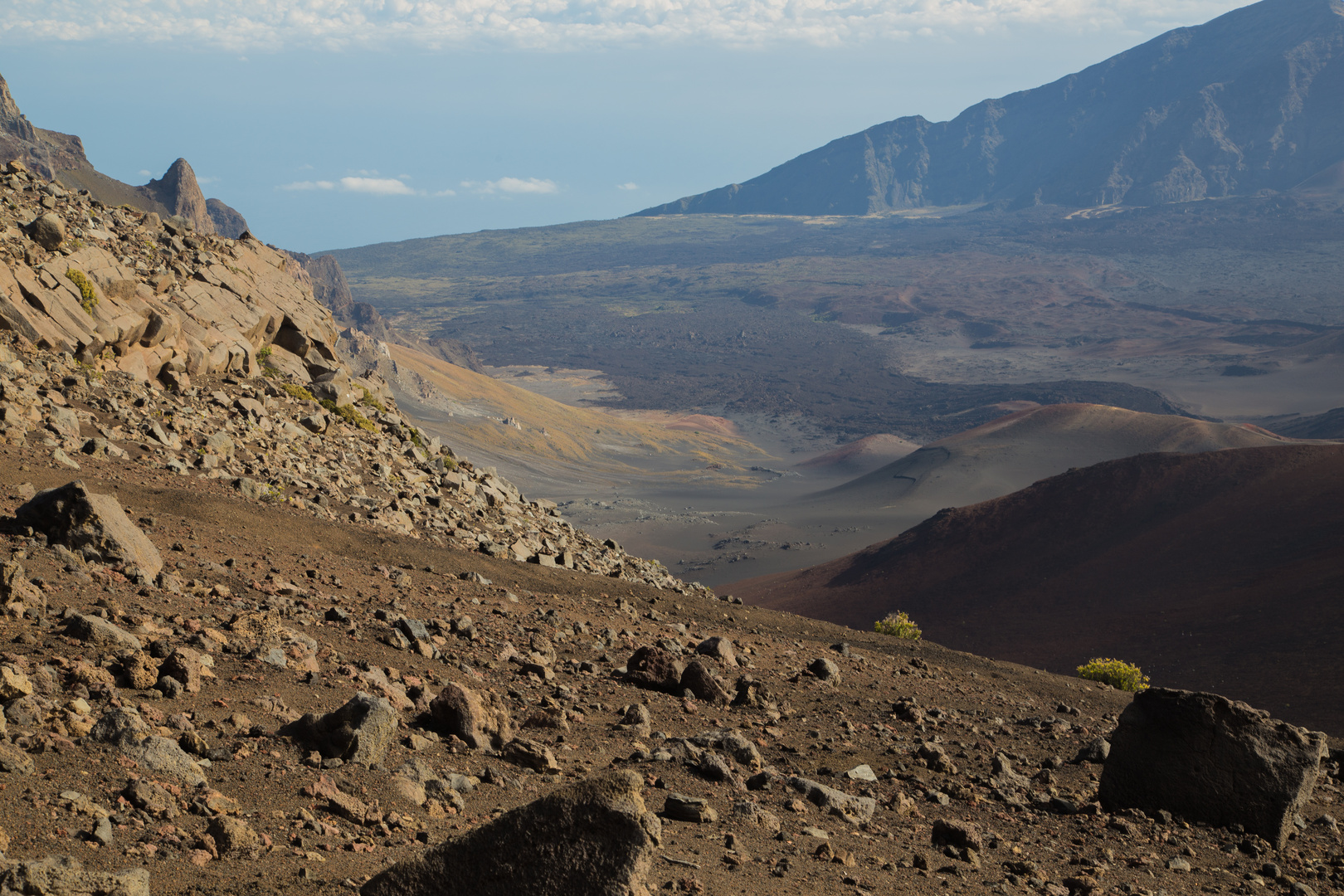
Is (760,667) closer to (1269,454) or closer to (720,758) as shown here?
(720,758)

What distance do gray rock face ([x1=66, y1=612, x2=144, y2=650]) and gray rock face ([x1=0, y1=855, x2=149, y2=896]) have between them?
276 centimetres

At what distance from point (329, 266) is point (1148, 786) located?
158m

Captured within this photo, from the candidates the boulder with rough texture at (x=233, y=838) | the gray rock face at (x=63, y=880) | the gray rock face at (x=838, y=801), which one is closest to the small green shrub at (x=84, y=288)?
the boulder with rough texture at (x=233, y=838)

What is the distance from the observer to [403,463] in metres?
18.5

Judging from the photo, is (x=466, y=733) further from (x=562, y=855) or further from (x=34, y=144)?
(x=34, y=144)

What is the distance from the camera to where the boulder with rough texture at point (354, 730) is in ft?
19.3

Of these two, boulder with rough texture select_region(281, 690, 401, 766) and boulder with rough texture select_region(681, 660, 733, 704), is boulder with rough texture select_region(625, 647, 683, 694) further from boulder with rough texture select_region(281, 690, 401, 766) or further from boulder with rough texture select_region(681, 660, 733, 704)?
boulder with rough texture select_region(281, 690, 401, 766)

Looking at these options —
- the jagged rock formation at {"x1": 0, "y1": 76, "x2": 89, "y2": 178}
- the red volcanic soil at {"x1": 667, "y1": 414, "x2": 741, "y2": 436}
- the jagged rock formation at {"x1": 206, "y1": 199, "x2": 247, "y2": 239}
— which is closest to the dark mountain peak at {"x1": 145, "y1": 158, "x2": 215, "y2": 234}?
the jagged rock formation at {"x1": 0, "y1": 76, "x2": 89, "y2": 178}

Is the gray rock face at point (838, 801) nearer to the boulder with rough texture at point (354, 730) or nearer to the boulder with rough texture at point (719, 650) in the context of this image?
the boulder with rough texture at point (354, 730)

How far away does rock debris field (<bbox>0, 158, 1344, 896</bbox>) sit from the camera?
181 inches

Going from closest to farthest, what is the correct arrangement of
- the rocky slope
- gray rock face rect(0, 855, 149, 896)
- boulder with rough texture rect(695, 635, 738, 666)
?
gray rock face rect(0, 855, 149, 896), the rocky slope, boulder with rough texture rect(695, 635, 738, 666)

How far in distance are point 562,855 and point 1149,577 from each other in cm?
3866

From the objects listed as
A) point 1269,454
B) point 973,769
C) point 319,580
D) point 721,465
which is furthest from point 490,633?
point 721,465

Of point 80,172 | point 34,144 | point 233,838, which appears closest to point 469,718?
point 233,838
